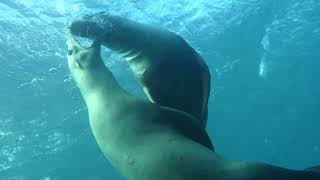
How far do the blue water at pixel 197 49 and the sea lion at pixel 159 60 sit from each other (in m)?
9.61

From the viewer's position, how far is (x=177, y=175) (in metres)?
2.55

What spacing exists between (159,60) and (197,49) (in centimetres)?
1984

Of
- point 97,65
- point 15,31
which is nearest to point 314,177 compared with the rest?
point 97,65

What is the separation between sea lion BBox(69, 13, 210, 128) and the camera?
3158 millimetres

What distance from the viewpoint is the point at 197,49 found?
22.9 m

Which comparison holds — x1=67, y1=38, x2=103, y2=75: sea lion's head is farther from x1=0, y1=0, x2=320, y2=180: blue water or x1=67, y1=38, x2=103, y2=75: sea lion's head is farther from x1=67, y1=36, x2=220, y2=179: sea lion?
x1=0, y1=0, x2=320, y2=180: blue water

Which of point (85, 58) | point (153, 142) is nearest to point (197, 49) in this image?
point (85, 58)

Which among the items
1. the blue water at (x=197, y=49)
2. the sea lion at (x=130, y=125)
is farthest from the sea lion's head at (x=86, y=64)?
the blue water at (x=197, y=49)

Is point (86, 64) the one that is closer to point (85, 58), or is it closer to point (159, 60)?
point (85, 58)

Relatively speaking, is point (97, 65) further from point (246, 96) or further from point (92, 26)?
point (246, 96)

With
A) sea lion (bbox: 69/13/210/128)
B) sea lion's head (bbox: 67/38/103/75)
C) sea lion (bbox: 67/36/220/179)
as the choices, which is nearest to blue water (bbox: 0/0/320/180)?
sea lion's head (bbox: 67/38/103/75)

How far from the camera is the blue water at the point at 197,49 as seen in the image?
16625mm

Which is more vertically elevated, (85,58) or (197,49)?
(85,58)

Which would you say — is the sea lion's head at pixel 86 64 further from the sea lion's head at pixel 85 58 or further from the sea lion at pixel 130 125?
the sea lion at pixel 130 125
